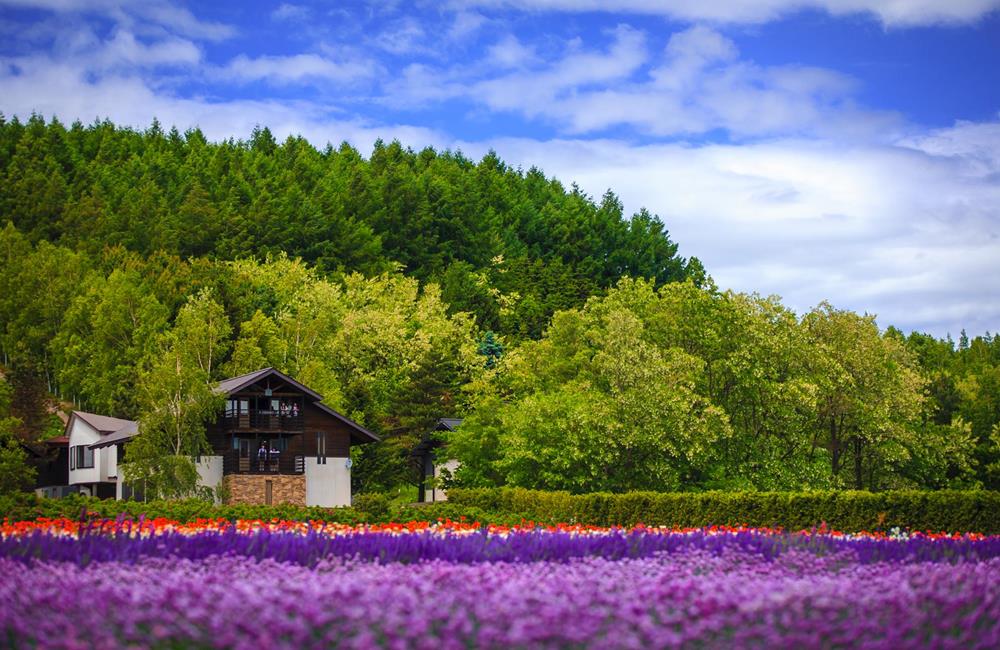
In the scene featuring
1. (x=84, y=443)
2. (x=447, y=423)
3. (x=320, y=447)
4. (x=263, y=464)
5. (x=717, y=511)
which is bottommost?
(x=717, y=511)

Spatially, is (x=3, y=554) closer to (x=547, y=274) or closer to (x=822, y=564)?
(x=822, y=564)

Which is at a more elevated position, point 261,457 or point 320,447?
point 320,447

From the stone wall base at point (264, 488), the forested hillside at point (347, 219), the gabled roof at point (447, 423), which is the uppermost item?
the forested hillside at point (347, 219)

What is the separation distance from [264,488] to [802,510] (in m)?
34.9

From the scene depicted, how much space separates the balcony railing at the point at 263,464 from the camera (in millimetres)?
60156

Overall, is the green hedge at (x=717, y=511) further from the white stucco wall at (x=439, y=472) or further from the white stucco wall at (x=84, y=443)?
the white stucco wall at (x=84, y=443)

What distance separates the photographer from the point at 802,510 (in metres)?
32.3

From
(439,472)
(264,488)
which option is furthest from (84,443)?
(439,472)

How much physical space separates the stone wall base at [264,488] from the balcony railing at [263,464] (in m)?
0.45

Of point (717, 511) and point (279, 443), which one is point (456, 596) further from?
point (279, 443)

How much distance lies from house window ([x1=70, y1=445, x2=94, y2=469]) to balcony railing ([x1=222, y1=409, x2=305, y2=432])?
17.4 meters

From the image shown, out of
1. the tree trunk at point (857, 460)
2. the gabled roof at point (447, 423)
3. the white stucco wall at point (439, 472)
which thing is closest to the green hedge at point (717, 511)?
the tree trunk at point (857, 460)

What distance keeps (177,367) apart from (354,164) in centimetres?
12797

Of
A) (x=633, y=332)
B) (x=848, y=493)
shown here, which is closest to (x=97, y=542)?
(x=848, y=493)
